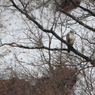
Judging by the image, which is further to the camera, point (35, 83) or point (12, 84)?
point (12, 84)

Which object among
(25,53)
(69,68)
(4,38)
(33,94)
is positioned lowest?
(33,94)

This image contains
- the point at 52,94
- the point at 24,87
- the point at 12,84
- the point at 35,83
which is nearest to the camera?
the point at 52,94

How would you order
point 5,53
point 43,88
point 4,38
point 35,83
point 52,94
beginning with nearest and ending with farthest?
point 52,94 < point 43,88 < point 35,83 < point 5,53 < point 4,38

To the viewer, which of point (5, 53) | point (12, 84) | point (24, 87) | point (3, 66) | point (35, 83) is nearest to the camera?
point (35, 83)

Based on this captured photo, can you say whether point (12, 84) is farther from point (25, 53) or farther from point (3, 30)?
point (3, 30)

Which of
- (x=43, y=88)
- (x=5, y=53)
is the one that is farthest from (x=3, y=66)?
(x=43, y=88)

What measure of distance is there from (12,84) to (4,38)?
537 centimetres

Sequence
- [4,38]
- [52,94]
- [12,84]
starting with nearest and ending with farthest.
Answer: [52,94] < [12,84] < [4,38]

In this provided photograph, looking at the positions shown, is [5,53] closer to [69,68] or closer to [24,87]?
[24,87]

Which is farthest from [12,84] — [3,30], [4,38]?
[3,30]

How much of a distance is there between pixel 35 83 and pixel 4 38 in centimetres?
695

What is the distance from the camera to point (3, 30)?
14.1m

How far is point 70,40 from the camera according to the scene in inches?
246

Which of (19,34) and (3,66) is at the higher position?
(19,34)
